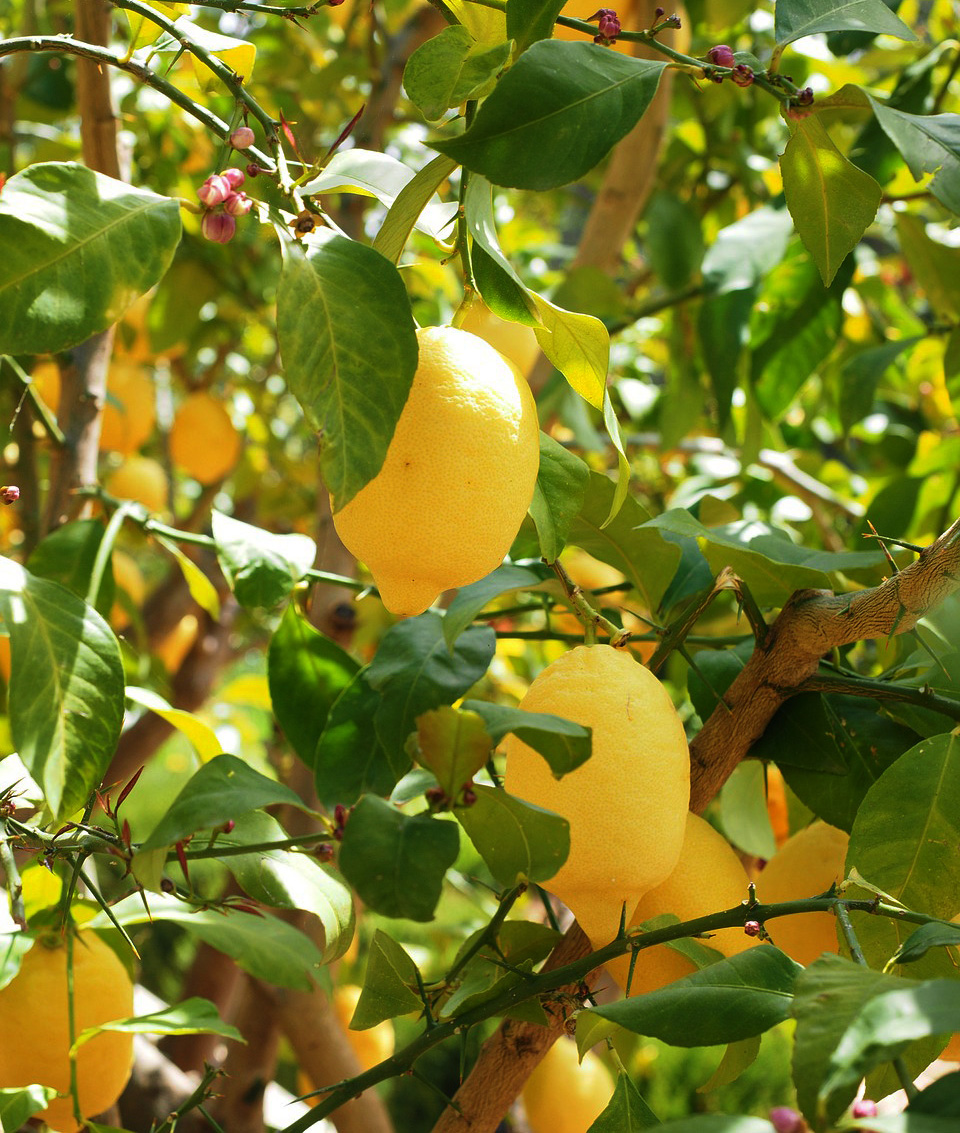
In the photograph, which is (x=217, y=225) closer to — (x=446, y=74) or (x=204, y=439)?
(x=446, y=74)

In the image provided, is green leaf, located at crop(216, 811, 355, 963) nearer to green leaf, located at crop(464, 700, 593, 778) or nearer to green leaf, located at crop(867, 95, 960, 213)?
green leaf, located at crop(464, 700, 593, 778)

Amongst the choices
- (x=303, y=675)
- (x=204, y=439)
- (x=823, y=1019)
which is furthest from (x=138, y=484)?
(x=823, y=1019)

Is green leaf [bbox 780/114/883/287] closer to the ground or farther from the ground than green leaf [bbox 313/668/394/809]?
farther from the ground

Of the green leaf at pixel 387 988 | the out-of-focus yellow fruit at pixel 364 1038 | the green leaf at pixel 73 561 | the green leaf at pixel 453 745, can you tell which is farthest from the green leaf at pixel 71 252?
the out-of-focus yellow fruit at pixel 364 1038

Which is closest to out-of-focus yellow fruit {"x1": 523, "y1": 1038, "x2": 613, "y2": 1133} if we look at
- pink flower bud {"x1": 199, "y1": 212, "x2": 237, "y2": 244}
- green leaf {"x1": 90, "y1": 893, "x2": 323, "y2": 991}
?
green leaf {"x1": 90, "y1": 893, "x2": 323, "y2": 991}

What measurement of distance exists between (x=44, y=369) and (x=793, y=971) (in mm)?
795

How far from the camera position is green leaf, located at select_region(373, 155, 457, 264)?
0.32 m

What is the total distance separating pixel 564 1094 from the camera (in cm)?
80

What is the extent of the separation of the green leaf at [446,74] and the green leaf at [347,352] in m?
0.05

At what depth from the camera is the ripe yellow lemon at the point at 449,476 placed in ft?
A: 1.03

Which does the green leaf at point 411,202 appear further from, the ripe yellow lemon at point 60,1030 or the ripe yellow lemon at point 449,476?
the ripe yellow lemon at point 60,1030

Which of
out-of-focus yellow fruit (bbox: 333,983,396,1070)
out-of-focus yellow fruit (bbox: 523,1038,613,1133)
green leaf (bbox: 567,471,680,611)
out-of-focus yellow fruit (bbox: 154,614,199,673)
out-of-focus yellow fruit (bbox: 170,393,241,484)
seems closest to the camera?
green leaf (bbox: 567,471,680,611)

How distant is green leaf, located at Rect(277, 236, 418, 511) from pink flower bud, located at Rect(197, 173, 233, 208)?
0.04 metres

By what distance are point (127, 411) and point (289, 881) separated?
2.26 feet
